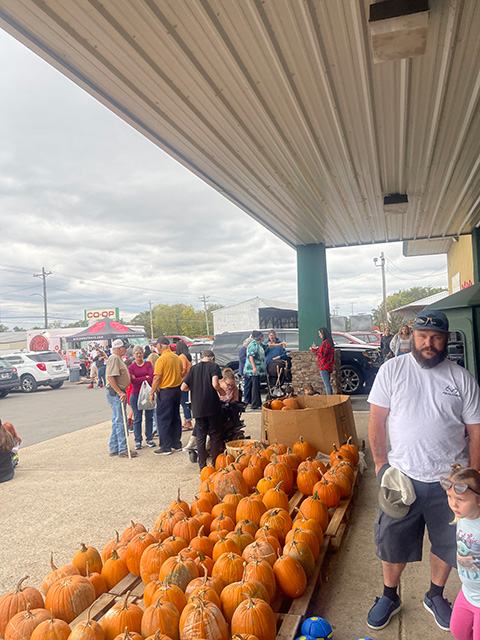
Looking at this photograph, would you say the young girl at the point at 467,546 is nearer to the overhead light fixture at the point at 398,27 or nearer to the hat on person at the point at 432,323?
the hat on person at the point at 432,323

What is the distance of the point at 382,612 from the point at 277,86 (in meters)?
4.02

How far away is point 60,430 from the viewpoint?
10.0m

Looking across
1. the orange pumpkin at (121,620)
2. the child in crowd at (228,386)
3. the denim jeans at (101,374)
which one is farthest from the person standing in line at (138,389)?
the denim jeans at (101,374)

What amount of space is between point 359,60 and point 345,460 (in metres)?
3.63

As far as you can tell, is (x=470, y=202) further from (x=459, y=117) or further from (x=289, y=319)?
(x=289, y=319)

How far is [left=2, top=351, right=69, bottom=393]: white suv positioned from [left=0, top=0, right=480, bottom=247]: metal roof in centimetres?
1642

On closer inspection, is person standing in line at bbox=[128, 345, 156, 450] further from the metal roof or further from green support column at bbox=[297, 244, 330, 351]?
green support column at bbox=[297, 244, 330, 351]

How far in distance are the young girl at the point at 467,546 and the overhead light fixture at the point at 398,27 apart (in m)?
2.78

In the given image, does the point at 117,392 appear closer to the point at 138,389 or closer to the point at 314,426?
the point at 138,389

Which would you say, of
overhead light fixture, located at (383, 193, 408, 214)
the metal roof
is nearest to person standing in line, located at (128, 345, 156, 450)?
the metal roof

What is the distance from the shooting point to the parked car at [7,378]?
711 inches

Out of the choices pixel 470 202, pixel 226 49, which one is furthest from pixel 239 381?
pixel 226 49

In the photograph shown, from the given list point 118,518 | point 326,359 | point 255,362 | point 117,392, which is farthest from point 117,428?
point 326,359

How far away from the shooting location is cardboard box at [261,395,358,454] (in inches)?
209
